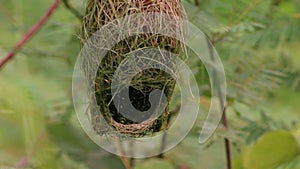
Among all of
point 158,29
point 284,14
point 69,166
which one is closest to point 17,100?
point 69,166

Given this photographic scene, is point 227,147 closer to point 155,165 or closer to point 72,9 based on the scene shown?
point 155,165

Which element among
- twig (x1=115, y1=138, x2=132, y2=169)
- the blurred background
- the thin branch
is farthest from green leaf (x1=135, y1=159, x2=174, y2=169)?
the thin branch

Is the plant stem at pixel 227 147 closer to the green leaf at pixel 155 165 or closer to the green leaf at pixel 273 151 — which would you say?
the green leaf at pixel 273 151

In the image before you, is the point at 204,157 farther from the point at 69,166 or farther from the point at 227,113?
the point at 69,166

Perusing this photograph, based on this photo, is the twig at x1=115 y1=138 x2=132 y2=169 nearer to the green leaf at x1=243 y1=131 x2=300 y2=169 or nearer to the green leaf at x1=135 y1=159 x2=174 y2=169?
the green leaf at x1=135 y1=159 x2=174 y2=169

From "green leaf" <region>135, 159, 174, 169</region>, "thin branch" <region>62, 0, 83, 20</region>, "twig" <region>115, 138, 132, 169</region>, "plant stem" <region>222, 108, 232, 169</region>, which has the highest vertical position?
"thin branch" <region>62, 0, 83, 20</region>
